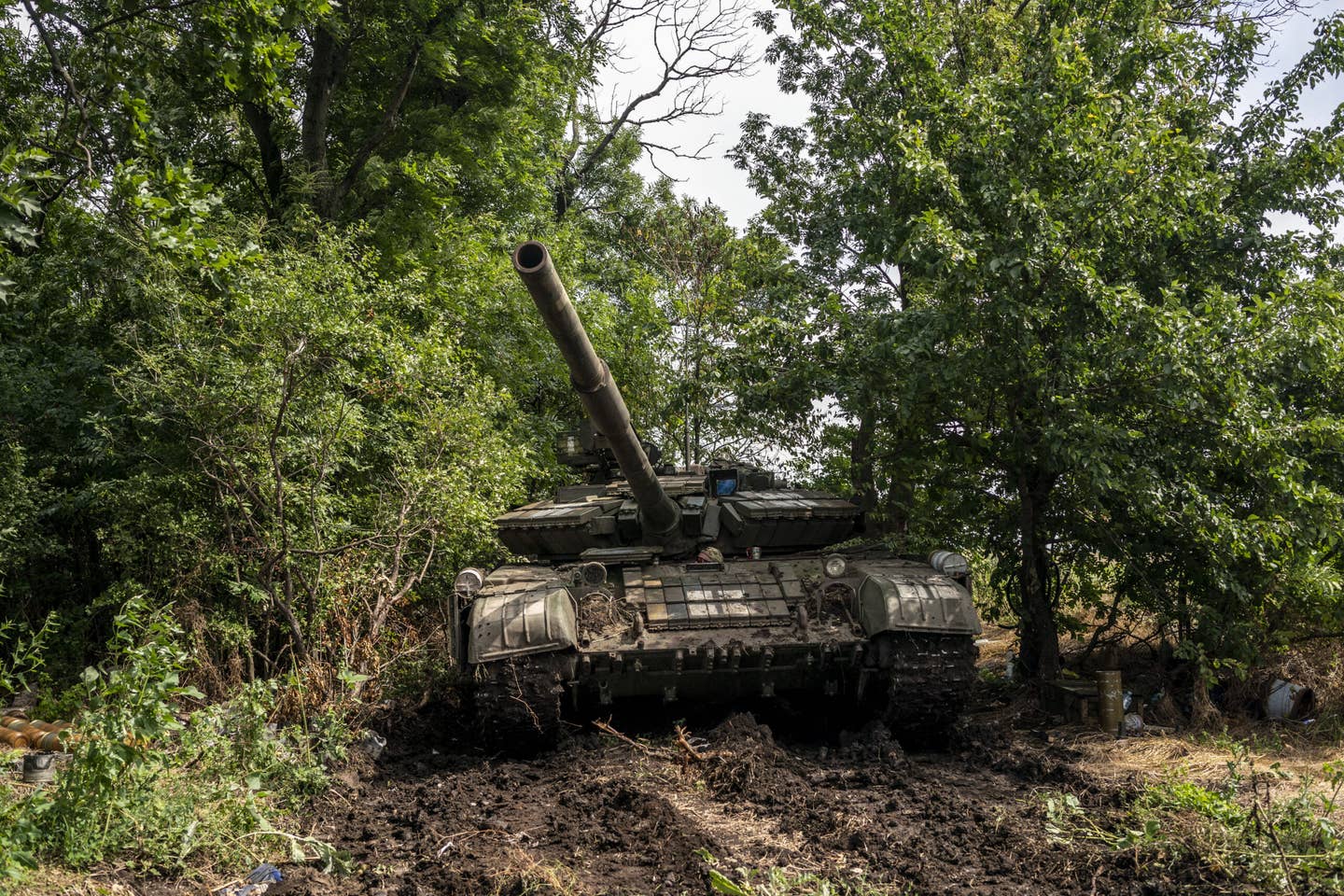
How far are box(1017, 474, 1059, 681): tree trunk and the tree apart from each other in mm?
26

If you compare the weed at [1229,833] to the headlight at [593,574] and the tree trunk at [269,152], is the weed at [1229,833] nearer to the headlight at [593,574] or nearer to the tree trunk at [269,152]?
the headlight at [593,574]

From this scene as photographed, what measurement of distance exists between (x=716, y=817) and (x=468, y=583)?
2.81 metres

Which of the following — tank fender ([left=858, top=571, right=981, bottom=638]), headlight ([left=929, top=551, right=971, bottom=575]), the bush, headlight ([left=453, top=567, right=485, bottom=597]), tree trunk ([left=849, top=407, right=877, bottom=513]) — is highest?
tree trunk ([left=849, top=407, right=877, bottom=513])

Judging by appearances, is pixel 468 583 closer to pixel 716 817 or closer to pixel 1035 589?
pixel 716 817

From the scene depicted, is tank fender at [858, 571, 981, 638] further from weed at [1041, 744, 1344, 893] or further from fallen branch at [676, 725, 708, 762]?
weed at [1041, 744, 1344, 893]

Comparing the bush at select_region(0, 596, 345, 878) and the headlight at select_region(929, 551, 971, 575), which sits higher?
the headlight at select_region(929, 551, 971, 575)

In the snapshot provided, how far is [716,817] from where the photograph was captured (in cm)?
653

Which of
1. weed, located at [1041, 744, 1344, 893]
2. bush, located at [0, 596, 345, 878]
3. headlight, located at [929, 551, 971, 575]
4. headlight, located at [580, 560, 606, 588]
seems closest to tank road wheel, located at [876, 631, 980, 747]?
headlight, located at [929, 551, 971, 575]

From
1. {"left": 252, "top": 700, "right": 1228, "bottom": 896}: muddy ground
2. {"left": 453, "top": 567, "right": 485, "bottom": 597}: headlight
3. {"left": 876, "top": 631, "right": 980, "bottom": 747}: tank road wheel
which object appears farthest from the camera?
{"left": 453, "top": 567, "right": 485, "bottom": 597}: headlight

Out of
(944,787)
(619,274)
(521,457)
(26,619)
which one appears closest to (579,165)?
(619,274)

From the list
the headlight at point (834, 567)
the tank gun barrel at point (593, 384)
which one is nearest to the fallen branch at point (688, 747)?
the headlight at point (834, 567)

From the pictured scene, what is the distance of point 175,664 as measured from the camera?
5859mm

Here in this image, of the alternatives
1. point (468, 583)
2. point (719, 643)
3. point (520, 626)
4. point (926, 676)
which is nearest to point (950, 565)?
point (926, 676)

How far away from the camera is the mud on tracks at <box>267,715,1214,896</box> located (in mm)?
5332
